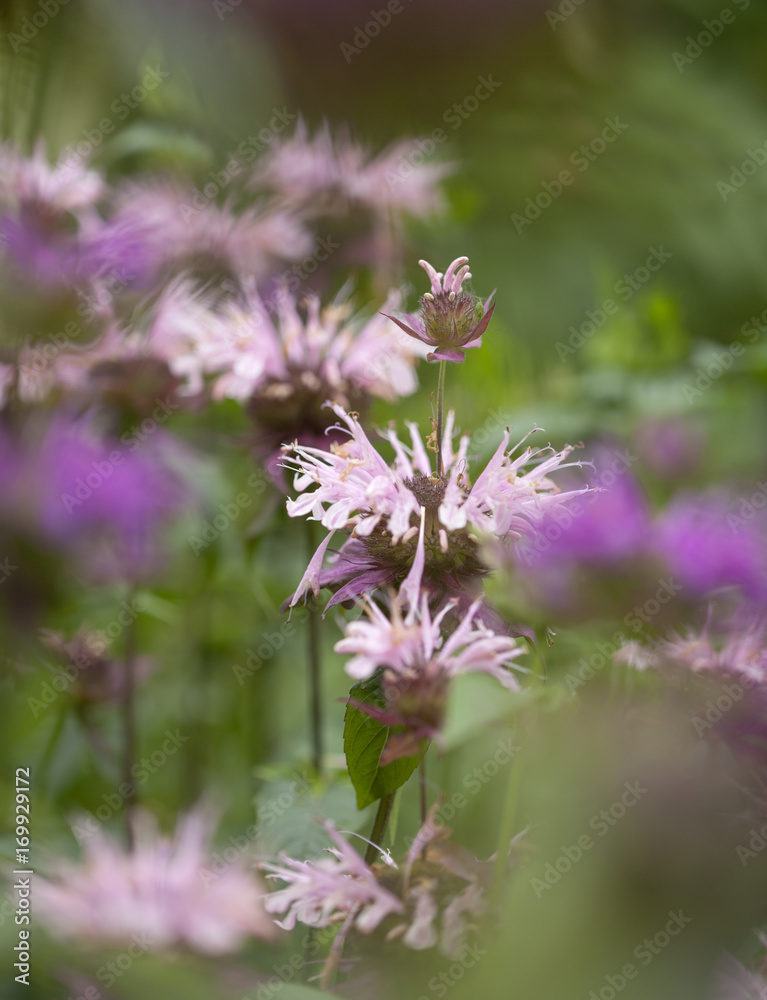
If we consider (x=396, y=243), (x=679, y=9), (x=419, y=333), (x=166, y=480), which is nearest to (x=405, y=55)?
(x=419, y=333)

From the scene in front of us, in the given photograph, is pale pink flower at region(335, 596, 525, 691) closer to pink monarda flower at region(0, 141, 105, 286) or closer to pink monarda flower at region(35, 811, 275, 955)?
pink monarda flower at region(35, 811, 275, 955)

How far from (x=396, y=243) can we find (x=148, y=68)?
0.44 metres

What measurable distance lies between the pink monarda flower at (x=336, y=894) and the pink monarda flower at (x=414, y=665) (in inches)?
3.2

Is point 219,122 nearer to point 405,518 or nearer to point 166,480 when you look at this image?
point 405,518

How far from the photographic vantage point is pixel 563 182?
725 mm
